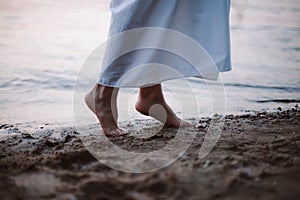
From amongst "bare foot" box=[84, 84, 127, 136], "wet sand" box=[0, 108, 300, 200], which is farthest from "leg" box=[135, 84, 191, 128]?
"wet sand" box=[0, 108, 300, 200]

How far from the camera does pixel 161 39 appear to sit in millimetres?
2004

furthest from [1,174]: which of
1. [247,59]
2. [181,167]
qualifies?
[247,59]

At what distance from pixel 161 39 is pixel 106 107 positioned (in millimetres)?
394

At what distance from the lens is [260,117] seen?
101 inches

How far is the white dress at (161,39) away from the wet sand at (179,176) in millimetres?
415

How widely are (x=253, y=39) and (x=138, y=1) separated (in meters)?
3.32

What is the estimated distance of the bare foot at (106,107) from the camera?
6.98 feet

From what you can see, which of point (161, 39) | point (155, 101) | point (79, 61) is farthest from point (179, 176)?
point (79, 61)

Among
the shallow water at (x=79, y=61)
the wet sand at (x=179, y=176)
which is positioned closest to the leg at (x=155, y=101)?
the shallow water at (x=79, y=61)

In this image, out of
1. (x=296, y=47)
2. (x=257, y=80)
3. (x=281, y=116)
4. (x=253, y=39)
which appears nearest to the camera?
(x=281, y=116)

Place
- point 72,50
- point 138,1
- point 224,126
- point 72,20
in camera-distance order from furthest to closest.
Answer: point 72,20, point 72,50, point 224,126, point 138,1

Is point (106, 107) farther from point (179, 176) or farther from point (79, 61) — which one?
point (79, 61)

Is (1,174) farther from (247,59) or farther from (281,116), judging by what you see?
(247,59)

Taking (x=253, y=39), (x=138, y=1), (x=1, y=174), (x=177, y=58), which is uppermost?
(x=138, y=1)
